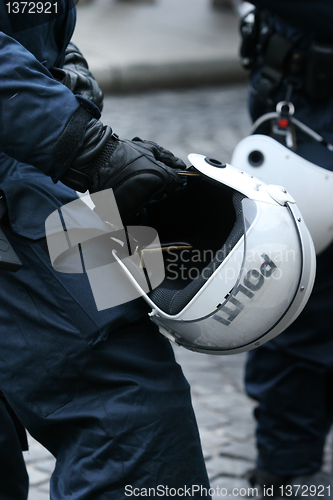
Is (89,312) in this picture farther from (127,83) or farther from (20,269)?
(127,83)

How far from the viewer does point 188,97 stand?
5980 millimetres

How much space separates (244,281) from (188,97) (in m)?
5.06

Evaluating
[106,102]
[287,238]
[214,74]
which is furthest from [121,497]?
[214,74]

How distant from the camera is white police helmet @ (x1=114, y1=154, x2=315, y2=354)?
1146 millimetres

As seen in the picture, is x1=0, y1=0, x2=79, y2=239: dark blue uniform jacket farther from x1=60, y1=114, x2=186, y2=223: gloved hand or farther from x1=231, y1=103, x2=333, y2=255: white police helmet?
Answer: x1=231, y1=103, x2=333, y2=255: white police helmet

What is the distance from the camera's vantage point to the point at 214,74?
6500 millimetres

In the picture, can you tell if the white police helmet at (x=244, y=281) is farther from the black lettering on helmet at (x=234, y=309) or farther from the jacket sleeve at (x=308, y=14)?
the jacket sleeve at (x=308, y=14)

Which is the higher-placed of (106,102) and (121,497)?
(121,497)

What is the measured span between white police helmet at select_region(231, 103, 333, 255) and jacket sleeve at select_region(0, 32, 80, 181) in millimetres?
816

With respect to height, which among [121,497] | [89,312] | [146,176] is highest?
[146,176]

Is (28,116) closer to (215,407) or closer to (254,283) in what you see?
(254,283)

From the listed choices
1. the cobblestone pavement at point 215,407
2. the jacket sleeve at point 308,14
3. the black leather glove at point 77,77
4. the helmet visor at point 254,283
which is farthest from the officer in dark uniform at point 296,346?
the helmet visor at point 254,283

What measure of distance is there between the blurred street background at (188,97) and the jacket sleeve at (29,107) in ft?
4.23

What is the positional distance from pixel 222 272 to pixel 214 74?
18.6 ft
